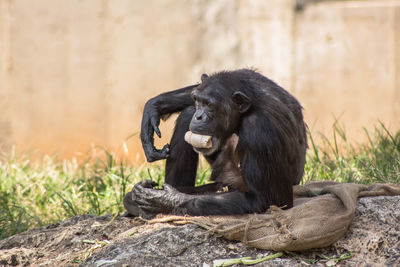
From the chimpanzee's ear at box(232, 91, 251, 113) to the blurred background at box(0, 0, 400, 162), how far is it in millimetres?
3842

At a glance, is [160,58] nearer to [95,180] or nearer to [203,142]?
[95,180]

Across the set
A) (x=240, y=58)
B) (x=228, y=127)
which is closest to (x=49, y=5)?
(x=240, y=58)

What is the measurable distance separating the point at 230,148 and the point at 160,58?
13.4ft

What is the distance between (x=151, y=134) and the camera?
4.21m

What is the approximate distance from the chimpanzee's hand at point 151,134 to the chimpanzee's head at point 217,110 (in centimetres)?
31

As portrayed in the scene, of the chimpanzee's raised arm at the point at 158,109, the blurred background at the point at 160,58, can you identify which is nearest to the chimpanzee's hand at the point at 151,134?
the chimpanzee's raised arm at the point at 158,109

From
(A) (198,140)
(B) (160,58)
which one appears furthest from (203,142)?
(B) (160,58)

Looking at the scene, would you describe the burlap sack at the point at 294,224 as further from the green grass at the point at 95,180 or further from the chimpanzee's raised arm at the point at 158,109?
the green grass at the point at 95,180

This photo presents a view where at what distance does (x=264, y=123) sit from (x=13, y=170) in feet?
10.3

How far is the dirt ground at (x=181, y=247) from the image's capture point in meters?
3.40

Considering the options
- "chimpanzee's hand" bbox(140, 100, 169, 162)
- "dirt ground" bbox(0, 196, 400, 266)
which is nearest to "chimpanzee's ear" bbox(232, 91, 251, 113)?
"chimpanzee's hand" bbox(140, 100, 169, 162)

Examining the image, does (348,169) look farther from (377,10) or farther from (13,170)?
(377,10)

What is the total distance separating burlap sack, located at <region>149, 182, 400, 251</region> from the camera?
11.1 ft

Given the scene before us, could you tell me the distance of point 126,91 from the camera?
8000 millimetres
